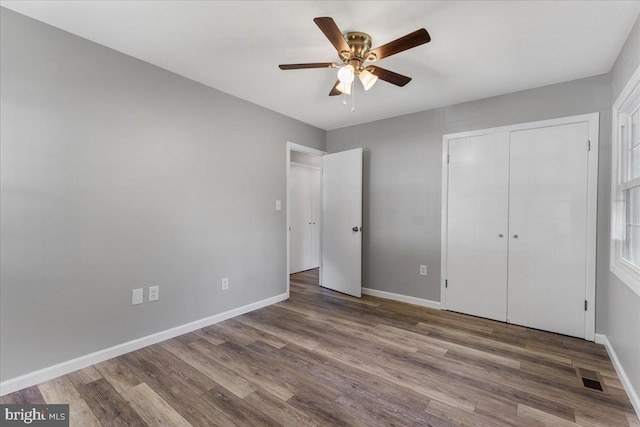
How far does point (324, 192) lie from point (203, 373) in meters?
2.81

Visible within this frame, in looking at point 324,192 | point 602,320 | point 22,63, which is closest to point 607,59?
point 602,320

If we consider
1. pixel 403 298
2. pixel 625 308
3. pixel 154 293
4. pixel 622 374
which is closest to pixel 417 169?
pixel 403 298

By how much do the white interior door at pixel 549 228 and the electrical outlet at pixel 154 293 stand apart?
134 inches

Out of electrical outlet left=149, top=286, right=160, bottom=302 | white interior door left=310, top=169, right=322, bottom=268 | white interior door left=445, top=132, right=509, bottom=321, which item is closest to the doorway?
white interior door left=445, top=132, right=509, bottom=321

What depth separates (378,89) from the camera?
287 centimetres

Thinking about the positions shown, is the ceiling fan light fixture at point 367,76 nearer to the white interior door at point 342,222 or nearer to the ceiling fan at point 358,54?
the ceiling fan at point 358,54

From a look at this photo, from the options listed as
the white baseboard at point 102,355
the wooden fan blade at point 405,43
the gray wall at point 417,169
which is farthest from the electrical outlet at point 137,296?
the gray wall at point 417,169

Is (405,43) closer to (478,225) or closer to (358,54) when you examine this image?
(358,54)

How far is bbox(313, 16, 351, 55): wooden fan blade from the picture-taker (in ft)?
4.87

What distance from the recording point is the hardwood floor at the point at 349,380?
5.30ft

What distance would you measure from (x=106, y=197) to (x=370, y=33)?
2284 mm

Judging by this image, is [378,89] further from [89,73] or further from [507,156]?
[89,73]

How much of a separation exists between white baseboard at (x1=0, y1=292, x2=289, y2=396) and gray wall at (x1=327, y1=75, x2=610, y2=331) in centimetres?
196

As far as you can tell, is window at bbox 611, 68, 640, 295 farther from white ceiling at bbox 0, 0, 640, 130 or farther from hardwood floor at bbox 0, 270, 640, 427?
hardwood floor at bbox 0, 270, 640, 427
